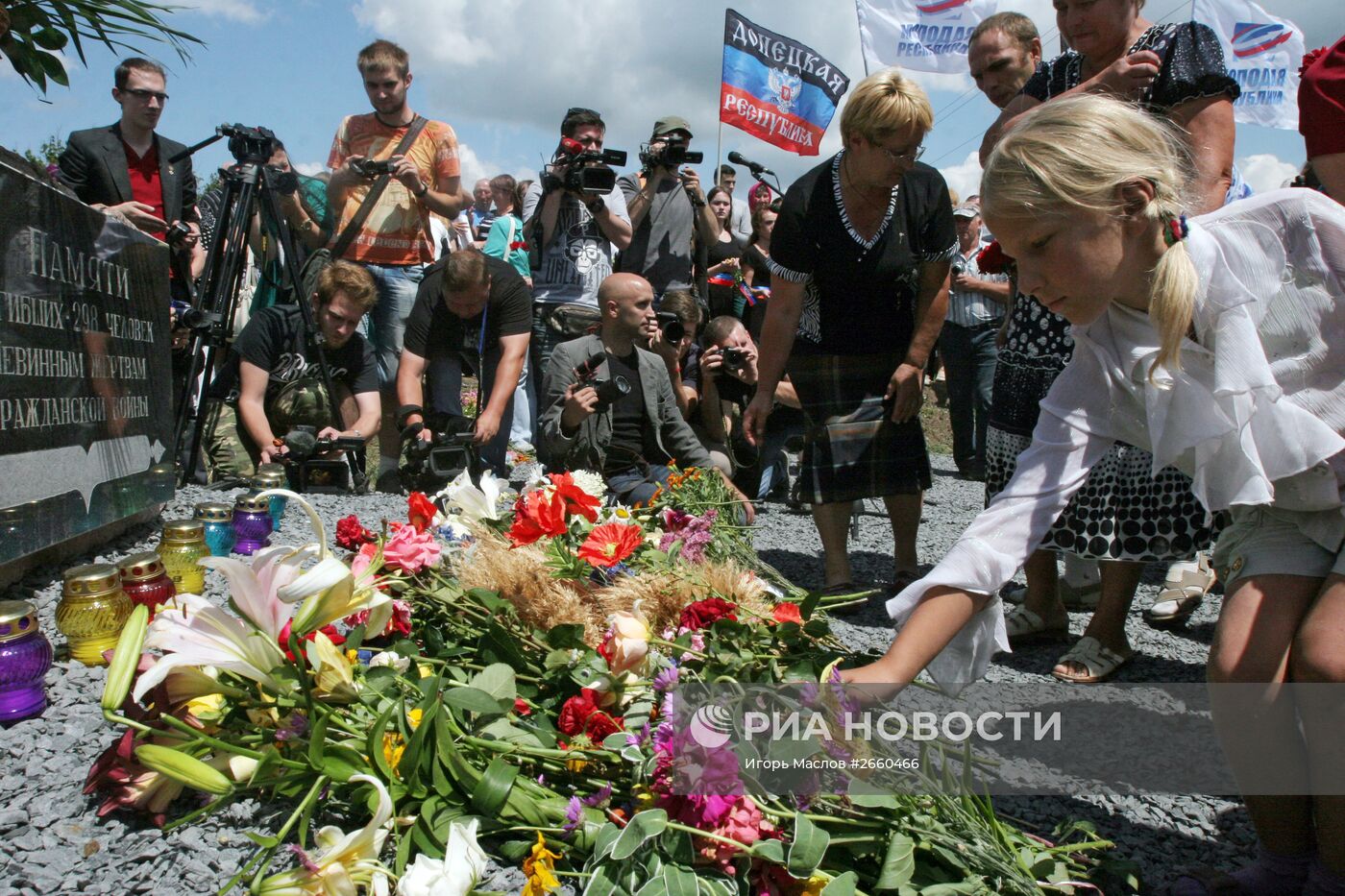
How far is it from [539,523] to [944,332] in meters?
4.64

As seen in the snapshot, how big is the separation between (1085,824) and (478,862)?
3.30 feet

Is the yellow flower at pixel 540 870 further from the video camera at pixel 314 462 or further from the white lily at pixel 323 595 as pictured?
the video camera at pixel 314 462

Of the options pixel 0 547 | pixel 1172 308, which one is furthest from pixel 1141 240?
pixel 0 547

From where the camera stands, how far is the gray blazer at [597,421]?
403 centimetres

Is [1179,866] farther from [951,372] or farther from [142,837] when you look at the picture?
[951,372]

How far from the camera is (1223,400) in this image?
5.25 ft

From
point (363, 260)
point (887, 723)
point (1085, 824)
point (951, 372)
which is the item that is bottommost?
point (1085, 824)

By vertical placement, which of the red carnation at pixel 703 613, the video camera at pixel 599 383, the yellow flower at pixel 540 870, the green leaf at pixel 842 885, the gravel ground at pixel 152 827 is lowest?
the gravel ground at pixel 152 827

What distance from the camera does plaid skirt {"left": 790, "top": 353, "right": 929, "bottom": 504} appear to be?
361cm

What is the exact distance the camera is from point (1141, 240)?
1.66m

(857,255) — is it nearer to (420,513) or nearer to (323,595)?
(420,513)

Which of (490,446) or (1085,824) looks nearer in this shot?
(1085,824)

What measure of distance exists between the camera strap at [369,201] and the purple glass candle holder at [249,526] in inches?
90.2

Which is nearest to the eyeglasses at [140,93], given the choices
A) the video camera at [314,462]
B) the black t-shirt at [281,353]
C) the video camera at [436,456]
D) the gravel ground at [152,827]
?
the black t-shirt at [281,353]
